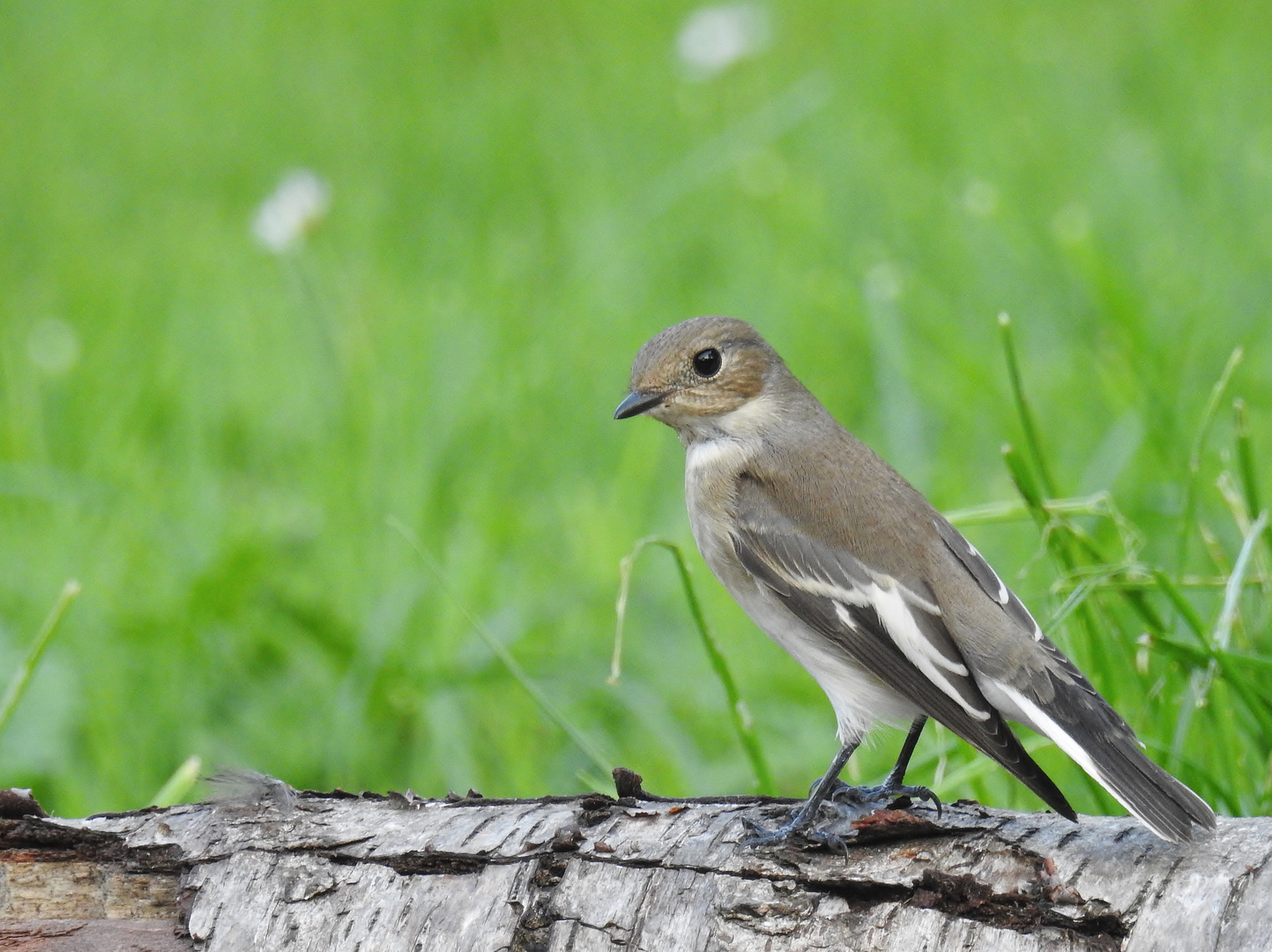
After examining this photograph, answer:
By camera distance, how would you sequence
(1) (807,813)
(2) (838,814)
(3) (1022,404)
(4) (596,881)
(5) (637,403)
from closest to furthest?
(4) (596,881), (1) (807,813), (2) (838,814), (3) (1022,404), (5) (637,403)

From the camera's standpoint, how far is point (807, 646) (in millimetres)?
3711

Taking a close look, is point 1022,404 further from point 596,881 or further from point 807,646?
point 596,881

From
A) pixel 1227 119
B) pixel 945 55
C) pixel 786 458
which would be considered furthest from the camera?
pixel 945 55

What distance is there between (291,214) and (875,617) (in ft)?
Result: 14.4

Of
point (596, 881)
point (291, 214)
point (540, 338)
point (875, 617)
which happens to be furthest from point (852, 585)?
point (291, 214)

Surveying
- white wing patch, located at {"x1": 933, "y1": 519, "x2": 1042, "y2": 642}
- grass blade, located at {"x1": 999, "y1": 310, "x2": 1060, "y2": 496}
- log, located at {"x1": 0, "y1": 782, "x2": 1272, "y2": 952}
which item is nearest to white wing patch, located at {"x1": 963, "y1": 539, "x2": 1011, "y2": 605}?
white wing patch, located at {"x1": 933, "y1": 519, "x2": 1042, "y2": 642}

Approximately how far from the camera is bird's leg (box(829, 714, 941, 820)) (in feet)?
11.5

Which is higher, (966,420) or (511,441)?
(511,441)

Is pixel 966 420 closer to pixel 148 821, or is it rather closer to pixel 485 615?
pixel 485 615

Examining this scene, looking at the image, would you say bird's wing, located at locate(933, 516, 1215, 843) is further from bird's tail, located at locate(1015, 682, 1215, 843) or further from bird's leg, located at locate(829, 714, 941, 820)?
bird's leg, located at locate(829, 714, 941, 820)

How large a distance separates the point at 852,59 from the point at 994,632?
7882 mm

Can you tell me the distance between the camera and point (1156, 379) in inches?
217

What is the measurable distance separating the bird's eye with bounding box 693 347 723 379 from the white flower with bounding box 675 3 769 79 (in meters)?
5.89

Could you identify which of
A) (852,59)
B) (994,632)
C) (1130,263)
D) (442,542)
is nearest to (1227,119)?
(1130,263)
